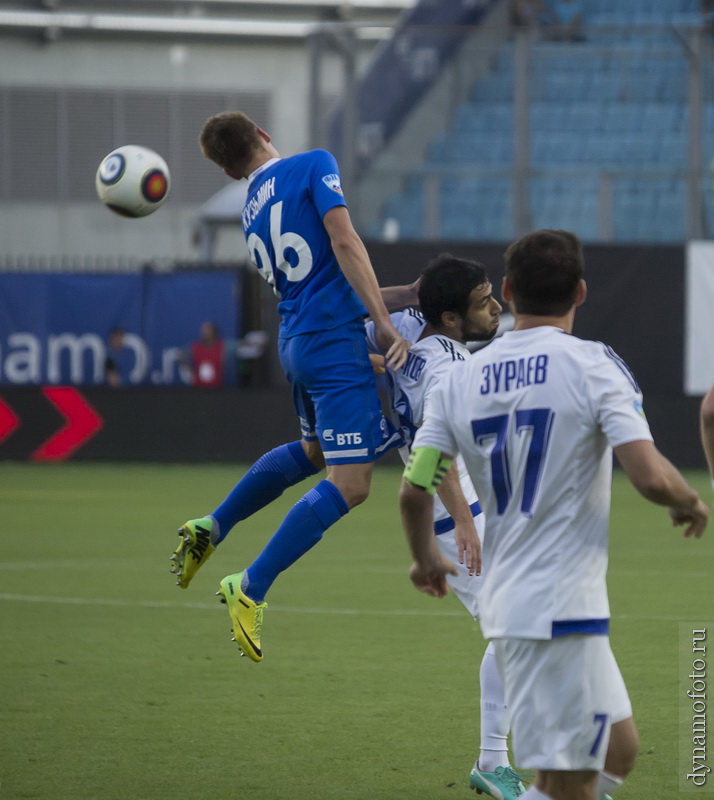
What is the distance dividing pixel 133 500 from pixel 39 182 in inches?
771

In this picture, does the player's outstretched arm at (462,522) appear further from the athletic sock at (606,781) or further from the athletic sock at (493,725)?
the athletic sock at (606,781)

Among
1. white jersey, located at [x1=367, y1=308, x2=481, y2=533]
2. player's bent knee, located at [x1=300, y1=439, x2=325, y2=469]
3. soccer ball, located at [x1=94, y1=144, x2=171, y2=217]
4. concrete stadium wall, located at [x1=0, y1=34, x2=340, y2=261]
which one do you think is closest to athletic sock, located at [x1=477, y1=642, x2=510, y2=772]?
white jersey, located at [x1=367, y1=308, x2=481, y2=533]

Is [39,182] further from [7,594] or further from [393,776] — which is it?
[393,776]

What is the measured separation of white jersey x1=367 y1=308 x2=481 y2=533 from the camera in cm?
530

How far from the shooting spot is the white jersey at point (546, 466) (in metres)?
3.61

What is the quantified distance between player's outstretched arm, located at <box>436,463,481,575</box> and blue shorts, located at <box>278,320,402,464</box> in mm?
907

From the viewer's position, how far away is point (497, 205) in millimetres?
18469

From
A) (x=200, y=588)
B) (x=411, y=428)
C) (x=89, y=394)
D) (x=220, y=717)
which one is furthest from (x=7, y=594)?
(x=89, y=394)

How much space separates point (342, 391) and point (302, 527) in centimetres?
56

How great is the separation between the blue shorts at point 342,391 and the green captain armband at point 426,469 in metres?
1.95

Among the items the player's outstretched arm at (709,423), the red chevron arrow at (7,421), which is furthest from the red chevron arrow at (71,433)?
the player's outstretched arm at (709,423)

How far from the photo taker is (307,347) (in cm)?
583

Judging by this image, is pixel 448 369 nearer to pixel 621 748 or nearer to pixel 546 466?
pixel 546 466

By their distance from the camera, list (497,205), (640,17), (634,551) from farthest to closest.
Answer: (640,17)
(497,205)
(634,551)
